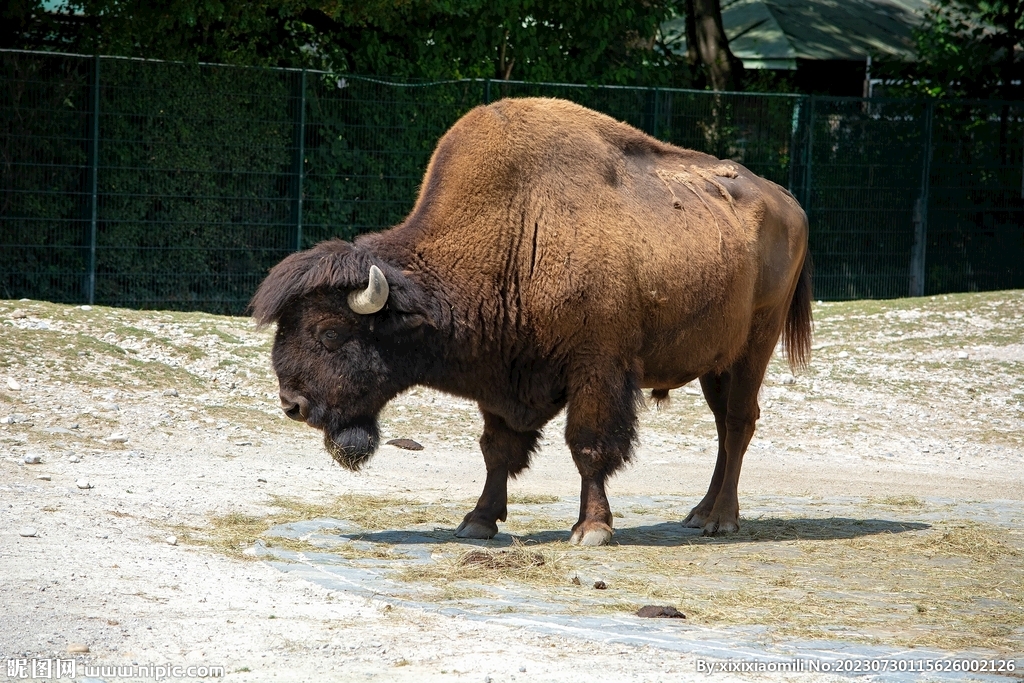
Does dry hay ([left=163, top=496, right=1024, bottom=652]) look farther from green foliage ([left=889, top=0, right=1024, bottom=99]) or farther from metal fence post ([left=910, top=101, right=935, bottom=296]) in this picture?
green foliage ([left=889, top=0, right=1024, bottom=99])

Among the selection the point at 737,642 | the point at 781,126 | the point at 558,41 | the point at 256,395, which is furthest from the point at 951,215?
the point at 737,642

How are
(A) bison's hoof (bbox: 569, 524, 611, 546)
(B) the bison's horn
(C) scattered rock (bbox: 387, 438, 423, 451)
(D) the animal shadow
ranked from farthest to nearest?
(C) scattered rock (bbox: 387, 438, 423, 451)
(D) the animal shadow
(A) bison's hoof (bbox: 569, 524, 611, 546)
(B) the bison's horn

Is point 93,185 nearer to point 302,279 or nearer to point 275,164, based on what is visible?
point 275,164

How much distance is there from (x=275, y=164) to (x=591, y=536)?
29.0 feet

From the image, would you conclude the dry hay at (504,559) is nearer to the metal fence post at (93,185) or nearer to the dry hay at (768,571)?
the dry hay at (768,571)

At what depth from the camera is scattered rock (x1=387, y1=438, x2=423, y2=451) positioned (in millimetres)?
9961

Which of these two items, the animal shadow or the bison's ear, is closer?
the bison's ear

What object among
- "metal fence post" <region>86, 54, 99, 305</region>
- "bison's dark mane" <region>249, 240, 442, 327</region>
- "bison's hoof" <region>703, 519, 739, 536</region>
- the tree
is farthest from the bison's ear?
the tree

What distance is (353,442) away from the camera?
6.80 metres

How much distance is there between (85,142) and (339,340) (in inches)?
316

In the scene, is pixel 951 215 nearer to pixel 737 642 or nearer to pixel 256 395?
pixel 256 395

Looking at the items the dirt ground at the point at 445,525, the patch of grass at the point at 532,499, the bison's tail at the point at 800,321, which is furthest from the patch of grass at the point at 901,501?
the patch of grass at the point at 532,499

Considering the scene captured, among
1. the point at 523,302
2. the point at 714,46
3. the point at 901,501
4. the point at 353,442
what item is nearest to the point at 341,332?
the point at 353,442

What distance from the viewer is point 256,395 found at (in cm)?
1092
